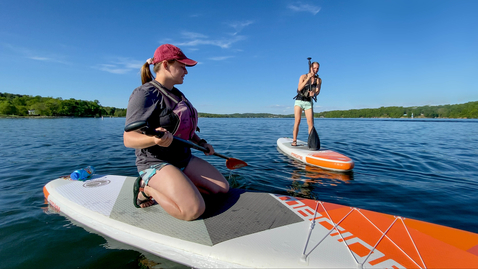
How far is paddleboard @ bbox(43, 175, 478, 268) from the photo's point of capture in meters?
1.72

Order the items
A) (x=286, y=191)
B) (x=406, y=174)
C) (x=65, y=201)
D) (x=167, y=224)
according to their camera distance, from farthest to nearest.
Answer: (x=406, y=174)
(x=286, y=191)
(x=65, y=201)
(x=167, y=224)

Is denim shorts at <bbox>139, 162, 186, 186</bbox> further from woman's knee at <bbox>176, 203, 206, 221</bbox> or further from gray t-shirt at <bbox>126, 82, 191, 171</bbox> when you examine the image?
woman's knee at <bbox>176, 203, 206, 221</bbox>

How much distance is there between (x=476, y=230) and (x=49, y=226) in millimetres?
5411

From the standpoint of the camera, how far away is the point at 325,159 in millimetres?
5527

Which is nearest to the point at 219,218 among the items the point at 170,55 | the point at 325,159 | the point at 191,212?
the point at 191,212

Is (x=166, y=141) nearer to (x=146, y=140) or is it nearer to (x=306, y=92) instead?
(x=146, y=140)

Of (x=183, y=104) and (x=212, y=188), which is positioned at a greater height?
(x=183, y=104)

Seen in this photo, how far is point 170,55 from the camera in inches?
94.5

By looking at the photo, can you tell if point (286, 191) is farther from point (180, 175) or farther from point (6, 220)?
point (6, 220)

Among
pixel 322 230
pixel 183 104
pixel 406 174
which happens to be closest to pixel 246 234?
pixel 322 230

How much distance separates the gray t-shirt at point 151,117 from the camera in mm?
2219

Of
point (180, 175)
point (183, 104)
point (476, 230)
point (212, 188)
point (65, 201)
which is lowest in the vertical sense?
point (476, 230)

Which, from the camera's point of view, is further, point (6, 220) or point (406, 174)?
point (406, 174)

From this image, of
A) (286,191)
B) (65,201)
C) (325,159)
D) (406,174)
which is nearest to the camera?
(65,201)
